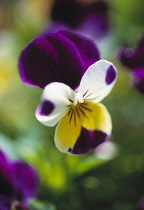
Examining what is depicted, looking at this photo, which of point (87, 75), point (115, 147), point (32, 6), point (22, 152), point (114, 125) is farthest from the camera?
point (32, 6)

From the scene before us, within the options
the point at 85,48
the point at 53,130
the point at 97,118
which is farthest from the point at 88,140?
the point at 53,130

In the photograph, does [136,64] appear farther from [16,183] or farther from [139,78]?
[16,183]

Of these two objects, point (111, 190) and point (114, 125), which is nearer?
point (111, 190)

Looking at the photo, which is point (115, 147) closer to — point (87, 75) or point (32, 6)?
point (87, 75)

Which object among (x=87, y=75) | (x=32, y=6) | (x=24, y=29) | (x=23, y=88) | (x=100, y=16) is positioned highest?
(x=32, y=6)

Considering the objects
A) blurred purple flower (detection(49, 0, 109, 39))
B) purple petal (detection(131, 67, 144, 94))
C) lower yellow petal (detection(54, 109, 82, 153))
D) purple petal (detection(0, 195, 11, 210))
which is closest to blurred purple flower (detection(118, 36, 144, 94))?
purple petal (detection(131, 67, 144, 94))

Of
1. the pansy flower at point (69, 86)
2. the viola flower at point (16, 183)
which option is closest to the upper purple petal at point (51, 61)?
the pansy flower at point (69, 86)

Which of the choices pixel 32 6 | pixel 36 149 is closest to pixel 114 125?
pixel 36 149
